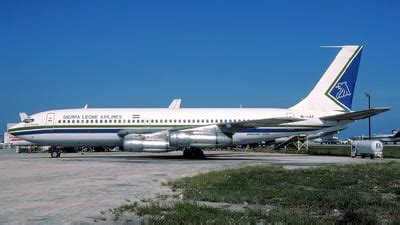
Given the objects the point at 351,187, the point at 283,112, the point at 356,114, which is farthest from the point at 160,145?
the point at 351,187

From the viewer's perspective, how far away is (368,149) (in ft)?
112

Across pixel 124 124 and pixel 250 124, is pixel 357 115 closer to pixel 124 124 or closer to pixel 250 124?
pixel 250 124

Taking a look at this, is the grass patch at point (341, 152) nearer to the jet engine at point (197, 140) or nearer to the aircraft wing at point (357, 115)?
the aircraft wing at point (357, 115)

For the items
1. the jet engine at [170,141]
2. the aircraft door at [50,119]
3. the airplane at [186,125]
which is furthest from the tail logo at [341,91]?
the aircraft door at [50,119]

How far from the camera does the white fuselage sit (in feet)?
110

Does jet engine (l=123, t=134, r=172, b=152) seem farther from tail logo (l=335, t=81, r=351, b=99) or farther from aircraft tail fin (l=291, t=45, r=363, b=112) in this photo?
tail logo (l=335, t=81, r=351, b=99)

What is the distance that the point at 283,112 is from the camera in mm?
35594

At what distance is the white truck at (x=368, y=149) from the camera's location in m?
33.4

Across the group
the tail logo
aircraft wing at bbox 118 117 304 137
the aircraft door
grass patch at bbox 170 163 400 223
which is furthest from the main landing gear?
grass patch at bbox 170 163 400 223

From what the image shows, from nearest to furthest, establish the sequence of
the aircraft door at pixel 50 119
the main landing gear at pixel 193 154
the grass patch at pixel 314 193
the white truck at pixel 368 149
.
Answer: the grass patch at pixel 314 193 → the white truck at pixel 368 149 → the aircraft door at pixel 50 119 → the main landing gear at pixel 193 154

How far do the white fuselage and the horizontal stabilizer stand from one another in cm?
59

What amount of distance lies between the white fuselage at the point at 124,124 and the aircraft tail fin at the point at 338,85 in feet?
5.76

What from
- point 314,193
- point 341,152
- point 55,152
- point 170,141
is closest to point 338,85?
point 341,152

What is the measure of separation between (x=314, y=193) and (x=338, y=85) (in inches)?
1039
